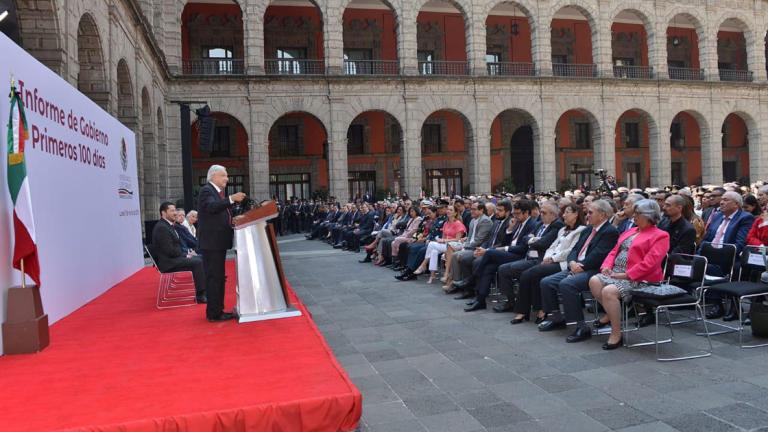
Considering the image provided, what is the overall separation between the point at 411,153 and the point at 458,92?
342 centimetres

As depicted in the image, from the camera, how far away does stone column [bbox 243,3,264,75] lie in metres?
23.2

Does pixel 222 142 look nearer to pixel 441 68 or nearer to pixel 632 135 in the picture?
pixel 441 68

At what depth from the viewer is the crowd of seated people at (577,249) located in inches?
229

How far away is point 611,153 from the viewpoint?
1086 inches

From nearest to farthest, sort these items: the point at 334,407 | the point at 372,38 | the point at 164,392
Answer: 1. the point at 334,407
2. the point at 164,392
3. the point at 372,38

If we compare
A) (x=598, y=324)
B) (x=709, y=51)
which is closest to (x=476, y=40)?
(x=709, y=51)

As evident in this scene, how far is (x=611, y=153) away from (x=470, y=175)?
286 inches

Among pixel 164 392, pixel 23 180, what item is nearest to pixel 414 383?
pixel 164 392

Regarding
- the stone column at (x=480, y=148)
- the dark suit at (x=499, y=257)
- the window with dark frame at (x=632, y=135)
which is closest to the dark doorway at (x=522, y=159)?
the stone column at (x=480, y=148)

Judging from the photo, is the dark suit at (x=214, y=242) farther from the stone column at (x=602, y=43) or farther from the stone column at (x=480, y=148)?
the stone column at (x=602, y=43)

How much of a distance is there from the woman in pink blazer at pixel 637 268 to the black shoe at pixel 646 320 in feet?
3.03

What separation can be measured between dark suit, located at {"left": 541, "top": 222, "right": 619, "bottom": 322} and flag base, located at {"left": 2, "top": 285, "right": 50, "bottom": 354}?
5.19m

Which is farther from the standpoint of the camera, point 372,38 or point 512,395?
point 372,38

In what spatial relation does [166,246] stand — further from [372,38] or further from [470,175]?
[372,38]
